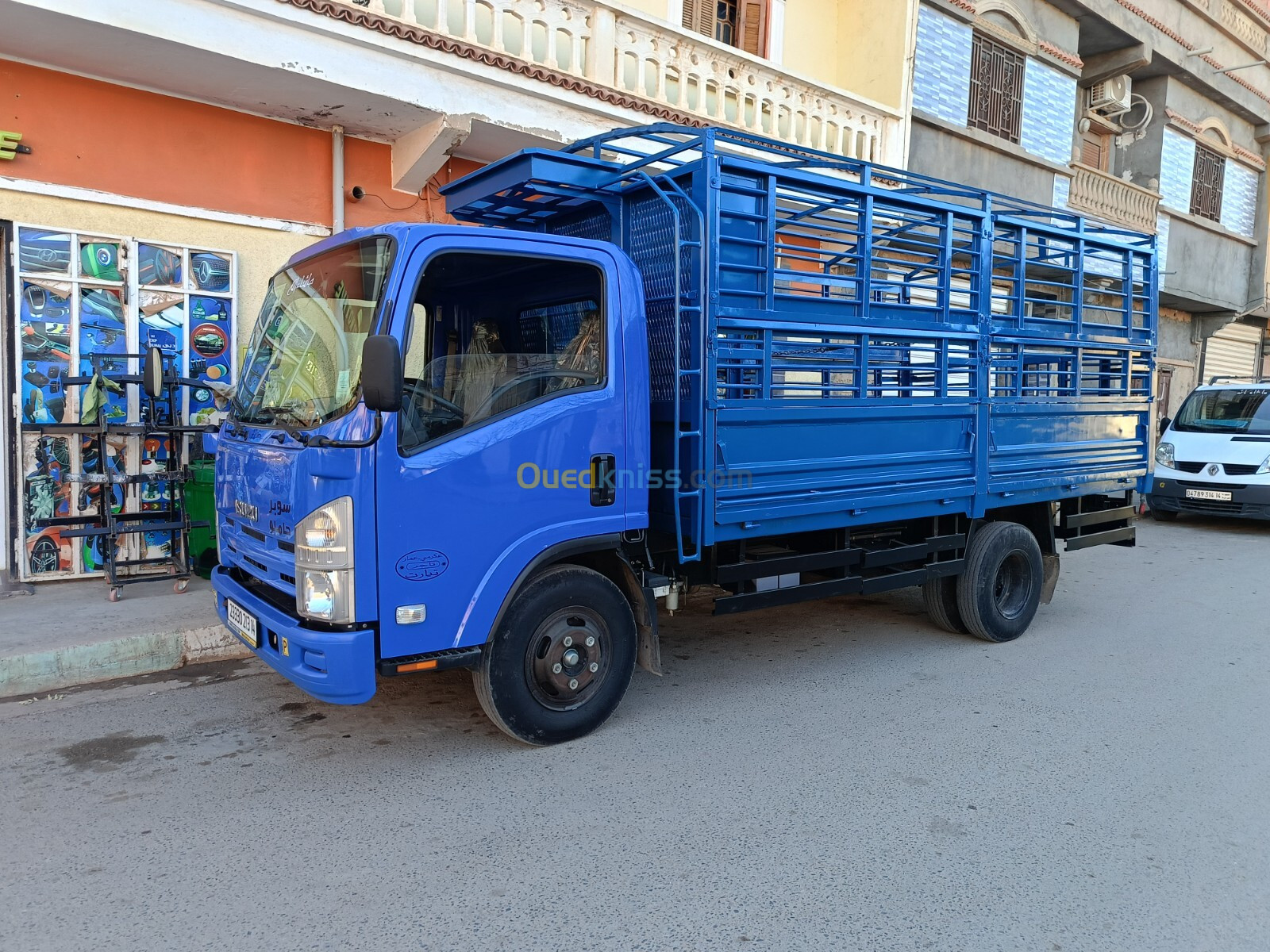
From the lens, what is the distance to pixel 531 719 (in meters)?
3.88

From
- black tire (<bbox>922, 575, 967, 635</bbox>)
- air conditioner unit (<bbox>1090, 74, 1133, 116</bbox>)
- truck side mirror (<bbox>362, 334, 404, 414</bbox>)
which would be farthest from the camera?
air conditioner unit (<bbox>1090, 74, 1133, 116</bbox>)

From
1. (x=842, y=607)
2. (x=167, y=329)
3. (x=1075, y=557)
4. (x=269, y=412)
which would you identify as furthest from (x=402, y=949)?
(x=1075, y=557)

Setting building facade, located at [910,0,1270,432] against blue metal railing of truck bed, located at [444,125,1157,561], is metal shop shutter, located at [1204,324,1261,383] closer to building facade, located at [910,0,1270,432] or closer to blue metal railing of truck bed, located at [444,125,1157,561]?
building facade, located at [910,0,1270,432]

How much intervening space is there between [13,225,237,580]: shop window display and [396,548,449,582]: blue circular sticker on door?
3971 millimetres

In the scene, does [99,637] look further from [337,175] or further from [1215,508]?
[1215,508]

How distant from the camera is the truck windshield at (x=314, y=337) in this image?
3518 mm

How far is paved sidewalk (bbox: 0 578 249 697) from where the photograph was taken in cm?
488

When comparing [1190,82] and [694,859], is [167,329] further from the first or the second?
[1190,82]

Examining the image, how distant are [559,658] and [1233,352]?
76.5 feet

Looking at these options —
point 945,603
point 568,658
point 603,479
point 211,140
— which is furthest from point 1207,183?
point 568,658

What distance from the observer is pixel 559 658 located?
393cm

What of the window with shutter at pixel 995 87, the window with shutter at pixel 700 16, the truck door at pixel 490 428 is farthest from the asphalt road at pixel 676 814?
the window with shutter at pixel 995 87

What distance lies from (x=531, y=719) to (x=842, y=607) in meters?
3.68

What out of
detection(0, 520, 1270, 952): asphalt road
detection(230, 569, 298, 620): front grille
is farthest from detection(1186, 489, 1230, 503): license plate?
detection(230, 569, 298, 620): front grille
